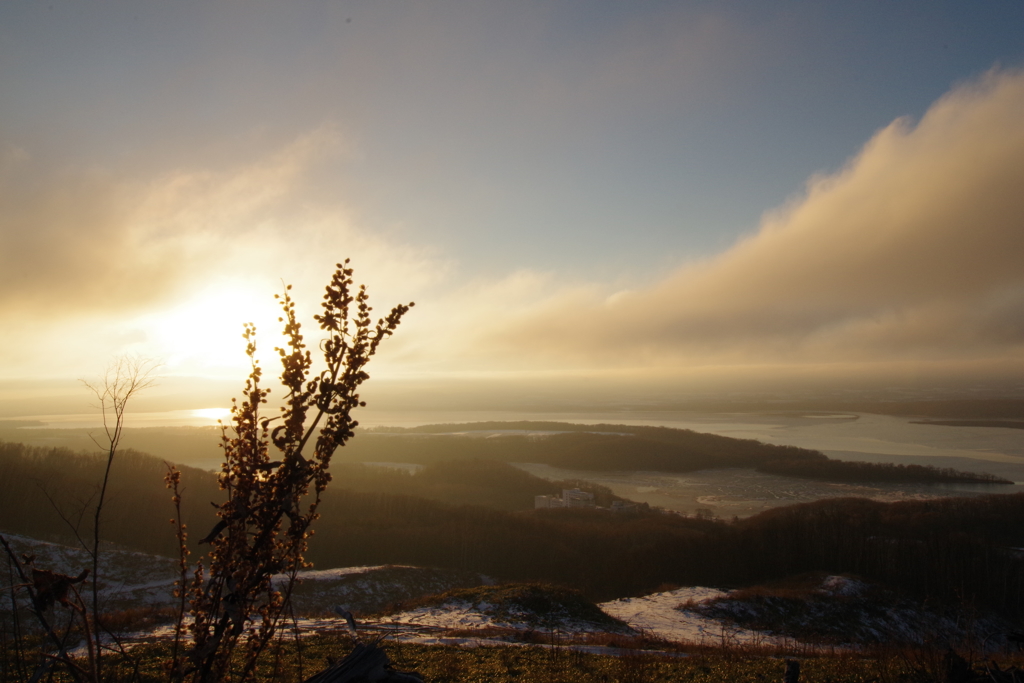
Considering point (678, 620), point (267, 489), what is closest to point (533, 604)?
point (678, 620)

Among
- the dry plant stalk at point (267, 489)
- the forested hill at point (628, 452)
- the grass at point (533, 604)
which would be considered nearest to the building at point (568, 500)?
the forested hill at point (628, 452)

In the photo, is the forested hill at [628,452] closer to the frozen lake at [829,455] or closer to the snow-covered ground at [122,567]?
the frozen lake at [829,455]

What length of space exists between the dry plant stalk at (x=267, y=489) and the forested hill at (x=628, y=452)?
7407 cm

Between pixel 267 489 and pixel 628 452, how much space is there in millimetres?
86927

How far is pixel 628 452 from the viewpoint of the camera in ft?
280

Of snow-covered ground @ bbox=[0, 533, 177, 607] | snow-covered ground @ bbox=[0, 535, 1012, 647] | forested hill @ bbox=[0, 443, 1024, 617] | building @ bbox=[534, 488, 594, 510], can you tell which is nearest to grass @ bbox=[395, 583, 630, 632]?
snow-covered ground @ bbox=[0, 535, 1012, 647]

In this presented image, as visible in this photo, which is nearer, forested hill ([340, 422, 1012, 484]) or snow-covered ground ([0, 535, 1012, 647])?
snow-covered ground ([0, 535, 1012, 647])

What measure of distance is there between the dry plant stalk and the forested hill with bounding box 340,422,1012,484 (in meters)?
74.1

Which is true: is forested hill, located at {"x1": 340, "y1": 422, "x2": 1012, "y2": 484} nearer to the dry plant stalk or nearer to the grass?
the grass

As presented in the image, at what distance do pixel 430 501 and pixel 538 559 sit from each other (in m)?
15.6

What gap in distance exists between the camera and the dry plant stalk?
2408 mm

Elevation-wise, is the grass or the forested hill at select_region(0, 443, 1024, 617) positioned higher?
the grass

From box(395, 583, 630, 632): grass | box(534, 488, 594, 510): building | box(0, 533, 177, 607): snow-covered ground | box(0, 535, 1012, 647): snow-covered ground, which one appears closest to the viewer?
box(0, 535, 1012, 647): snow-covered ground

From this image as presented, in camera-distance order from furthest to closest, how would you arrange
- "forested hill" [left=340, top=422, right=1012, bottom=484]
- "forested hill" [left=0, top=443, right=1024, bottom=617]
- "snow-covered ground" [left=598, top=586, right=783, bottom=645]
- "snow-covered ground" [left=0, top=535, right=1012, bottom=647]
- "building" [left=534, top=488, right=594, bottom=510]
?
"forested hill" [left=340, top=422, right=1012, bottom=484]
"building" [left=534, top=488, right=594, bottom=510]
"forested hill" [left=0, top=443, right=1024, bottom=617]
"snow-covered ground" [left=598, top=586, right=783, bottom=645]
"snow-covered ground" [left=0, top=535, right=1012, bottom=647]
